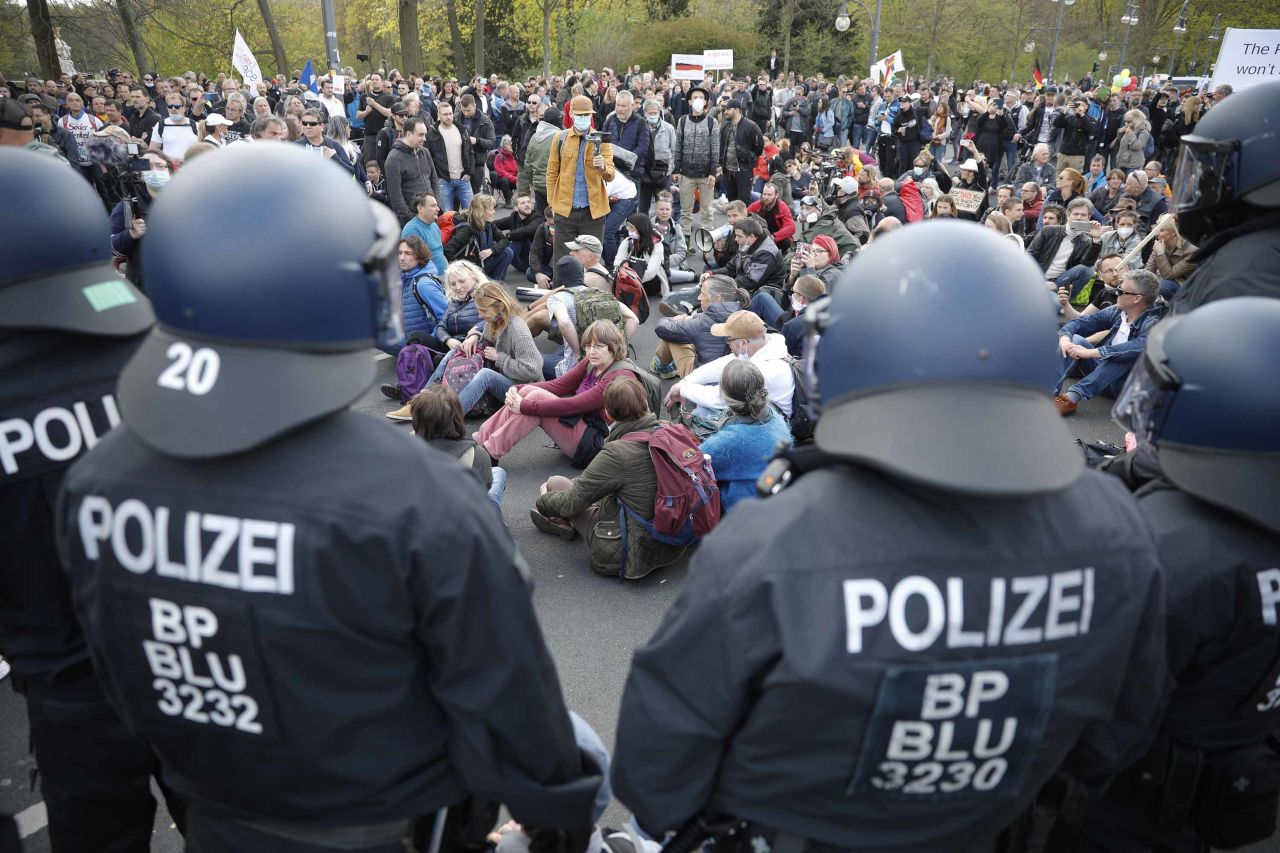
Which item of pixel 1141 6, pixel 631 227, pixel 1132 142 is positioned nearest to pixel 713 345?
pixel 631 227

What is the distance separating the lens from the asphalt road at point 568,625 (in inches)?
133

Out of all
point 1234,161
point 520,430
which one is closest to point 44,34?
point 520,430

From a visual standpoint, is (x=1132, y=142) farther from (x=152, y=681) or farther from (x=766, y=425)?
(x=152, y=681)

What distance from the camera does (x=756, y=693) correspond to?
1.64m

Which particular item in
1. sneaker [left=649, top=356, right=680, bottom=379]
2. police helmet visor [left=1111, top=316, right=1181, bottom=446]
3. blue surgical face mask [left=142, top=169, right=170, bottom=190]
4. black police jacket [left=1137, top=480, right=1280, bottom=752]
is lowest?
sneaker [left=649, top=356, right=680, bottom=379]

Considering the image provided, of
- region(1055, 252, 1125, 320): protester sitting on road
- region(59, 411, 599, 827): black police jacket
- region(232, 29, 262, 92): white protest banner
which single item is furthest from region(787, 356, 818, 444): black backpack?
region(232, 29, 262, 92): white protest banner

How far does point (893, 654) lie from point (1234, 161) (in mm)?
2436

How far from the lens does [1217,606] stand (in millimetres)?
1934

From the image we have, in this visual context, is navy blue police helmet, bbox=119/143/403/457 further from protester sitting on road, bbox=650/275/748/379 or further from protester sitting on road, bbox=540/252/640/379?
protester sitting on road, bbox=650/275/748/379

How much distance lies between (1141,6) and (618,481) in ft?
164

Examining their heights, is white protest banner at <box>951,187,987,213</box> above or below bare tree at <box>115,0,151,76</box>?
below

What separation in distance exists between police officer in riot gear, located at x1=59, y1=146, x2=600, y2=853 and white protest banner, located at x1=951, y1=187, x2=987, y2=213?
11.3 m

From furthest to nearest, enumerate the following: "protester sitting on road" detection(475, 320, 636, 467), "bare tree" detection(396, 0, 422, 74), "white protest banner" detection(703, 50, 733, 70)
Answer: "bare tree" detection(396, 0, 422, 74) → "white protest banner" detection(703, 50, 733, 70) → "protester sitting on road" detection(475, 320, 636, 467)

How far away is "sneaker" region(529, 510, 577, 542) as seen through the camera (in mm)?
5508
